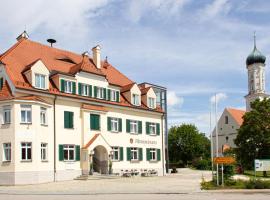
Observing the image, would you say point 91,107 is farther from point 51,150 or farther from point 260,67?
point 260,67

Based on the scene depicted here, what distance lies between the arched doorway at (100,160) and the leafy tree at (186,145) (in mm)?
49490

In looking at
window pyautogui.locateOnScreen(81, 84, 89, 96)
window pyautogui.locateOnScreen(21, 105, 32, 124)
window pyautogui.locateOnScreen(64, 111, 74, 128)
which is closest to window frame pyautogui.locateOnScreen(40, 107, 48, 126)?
window pyautogui.locateOnScreen(21, 105, 32, 124)

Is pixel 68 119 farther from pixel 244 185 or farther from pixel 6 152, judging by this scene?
pixel 244 185

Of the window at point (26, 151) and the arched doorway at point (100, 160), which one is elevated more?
the window at point (26, 151)

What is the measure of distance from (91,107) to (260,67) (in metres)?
67.0

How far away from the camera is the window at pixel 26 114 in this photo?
3640 centimetres

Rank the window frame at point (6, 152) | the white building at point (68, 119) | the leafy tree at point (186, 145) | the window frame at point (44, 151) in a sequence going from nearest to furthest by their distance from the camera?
the window frame at point (6, 152) < the white building at point (68, 119) < the window frame at point (44, 151) < the leafy tree at point (186, 145)

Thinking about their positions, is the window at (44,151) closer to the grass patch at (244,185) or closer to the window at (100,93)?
the window at (100,93)

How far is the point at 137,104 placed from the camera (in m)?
48.7

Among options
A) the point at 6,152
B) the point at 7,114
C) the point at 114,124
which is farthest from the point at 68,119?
the point at 6,152

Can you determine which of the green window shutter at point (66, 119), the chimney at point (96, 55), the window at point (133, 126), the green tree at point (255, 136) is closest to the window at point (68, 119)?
the green window shutter at point (66, 119)

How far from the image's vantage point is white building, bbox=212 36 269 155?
324 feet

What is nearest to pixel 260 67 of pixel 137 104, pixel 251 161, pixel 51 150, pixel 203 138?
pixel 203 138

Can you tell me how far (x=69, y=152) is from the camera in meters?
40.5
